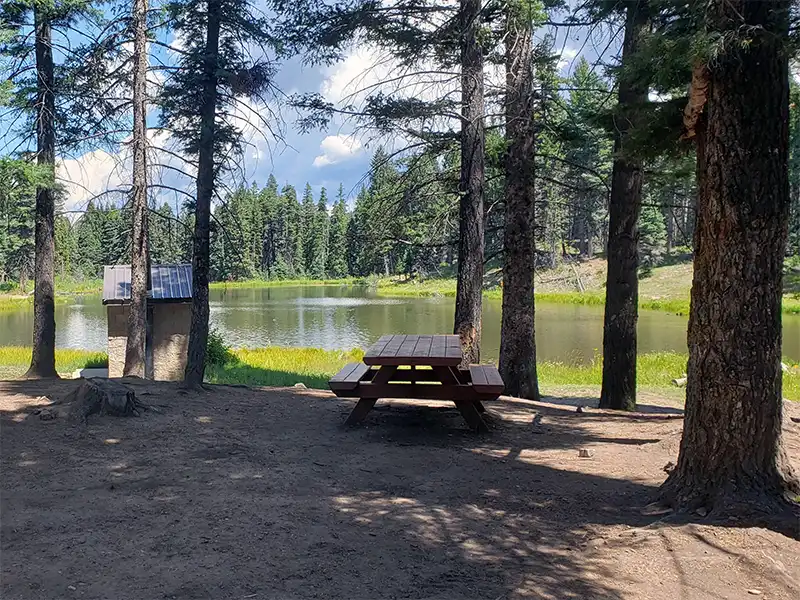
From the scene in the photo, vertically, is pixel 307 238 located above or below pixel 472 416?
above

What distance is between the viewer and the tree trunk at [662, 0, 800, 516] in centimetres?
335

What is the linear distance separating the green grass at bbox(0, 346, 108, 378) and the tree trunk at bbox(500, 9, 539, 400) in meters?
9.41

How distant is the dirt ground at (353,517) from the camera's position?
104 inches

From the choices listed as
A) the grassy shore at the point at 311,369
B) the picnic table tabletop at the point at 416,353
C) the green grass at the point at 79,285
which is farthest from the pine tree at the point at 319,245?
the picnic table tabletop at the point at 416,353

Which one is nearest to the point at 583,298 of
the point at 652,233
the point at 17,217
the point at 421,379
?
the point at 652,233

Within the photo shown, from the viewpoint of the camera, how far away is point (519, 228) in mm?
8203

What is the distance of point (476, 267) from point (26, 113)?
7.69 meters

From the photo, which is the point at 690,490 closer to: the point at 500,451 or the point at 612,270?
the point at 500,451

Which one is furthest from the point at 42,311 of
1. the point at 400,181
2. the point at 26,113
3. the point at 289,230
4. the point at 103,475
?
the point at 289,230

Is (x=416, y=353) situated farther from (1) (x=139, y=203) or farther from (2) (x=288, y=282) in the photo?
(2) (x=288, y=282)

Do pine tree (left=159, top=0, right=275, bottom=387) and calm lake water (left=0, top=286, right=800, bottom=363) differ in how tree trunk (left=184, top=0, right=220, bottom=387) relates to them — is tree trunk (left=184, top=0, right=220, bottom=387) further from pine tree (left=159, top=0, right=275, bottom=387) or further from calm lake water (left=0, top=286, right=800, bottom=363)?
calm lake water (left=0, top=286, right=800, bottom=363)

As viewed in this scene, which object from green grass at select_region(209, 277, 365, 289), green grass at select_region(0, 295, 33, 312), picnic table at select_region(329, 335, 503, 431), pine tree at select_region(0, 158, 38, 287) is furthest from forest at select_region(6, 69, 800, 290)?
green grass at select_region(0, 295, 33, 312)

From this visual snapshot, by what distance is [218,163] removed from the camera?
26.6ft

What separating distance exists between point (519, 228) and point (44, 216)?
299 inches
